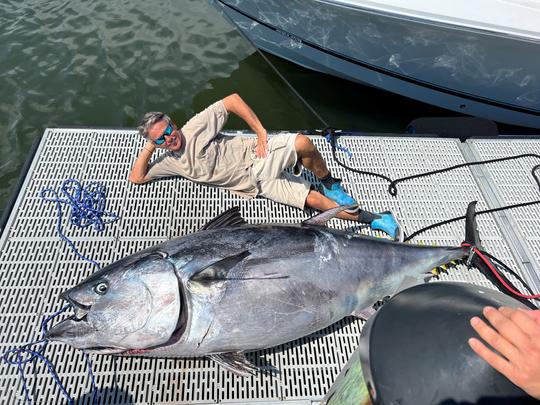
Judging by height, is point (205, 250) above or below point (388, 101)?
above

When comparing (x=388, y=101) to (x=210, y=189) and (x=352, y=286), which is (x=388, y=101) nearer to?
(x=210, y=189)

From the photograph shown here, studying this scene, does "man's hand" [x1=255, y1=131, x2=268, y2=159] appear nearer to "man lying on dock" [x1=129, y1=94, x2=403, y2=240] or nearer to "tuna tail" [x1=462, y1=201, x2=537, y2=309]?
"man lying on dock" [x1=129, y1=94, x2=403, y2=240]

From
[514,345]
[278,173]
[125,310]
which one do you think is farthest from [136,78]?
[514,345]

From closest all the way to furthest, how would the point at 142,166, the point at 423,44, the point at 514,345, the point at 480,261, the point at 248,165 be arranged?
1. the point at 514,345
2. the point at 480,261
3. the point at 142,166
4. the point at 248,165
5. the point at 423,44

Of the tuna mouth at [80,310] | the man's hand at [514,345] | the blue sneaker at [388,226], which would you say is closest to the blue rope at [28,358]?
the tuna mouth at [80,310]

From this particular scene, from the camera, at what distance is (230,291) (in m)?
2.28

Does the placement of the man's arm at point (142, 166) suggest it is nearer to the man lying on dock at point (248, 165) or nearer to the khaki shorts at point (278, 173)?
the man lying on dock at point (248, 165)

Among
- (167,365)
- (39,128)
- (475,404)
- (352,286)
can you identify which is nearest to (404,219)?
(352,286)

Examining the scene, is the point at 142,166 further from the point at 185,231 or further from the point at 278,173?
the point at 278,173

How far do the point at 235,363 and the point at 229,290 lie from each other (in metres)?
0.42

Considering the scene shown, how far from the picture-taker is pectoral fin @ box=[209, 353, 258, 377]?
7.48ft

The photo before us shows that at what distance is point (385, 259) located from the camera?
8.57 ft

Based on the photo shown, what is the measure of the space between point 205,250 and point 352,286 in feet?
2.99

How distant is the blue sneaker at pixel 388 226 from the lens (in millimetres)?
3139
